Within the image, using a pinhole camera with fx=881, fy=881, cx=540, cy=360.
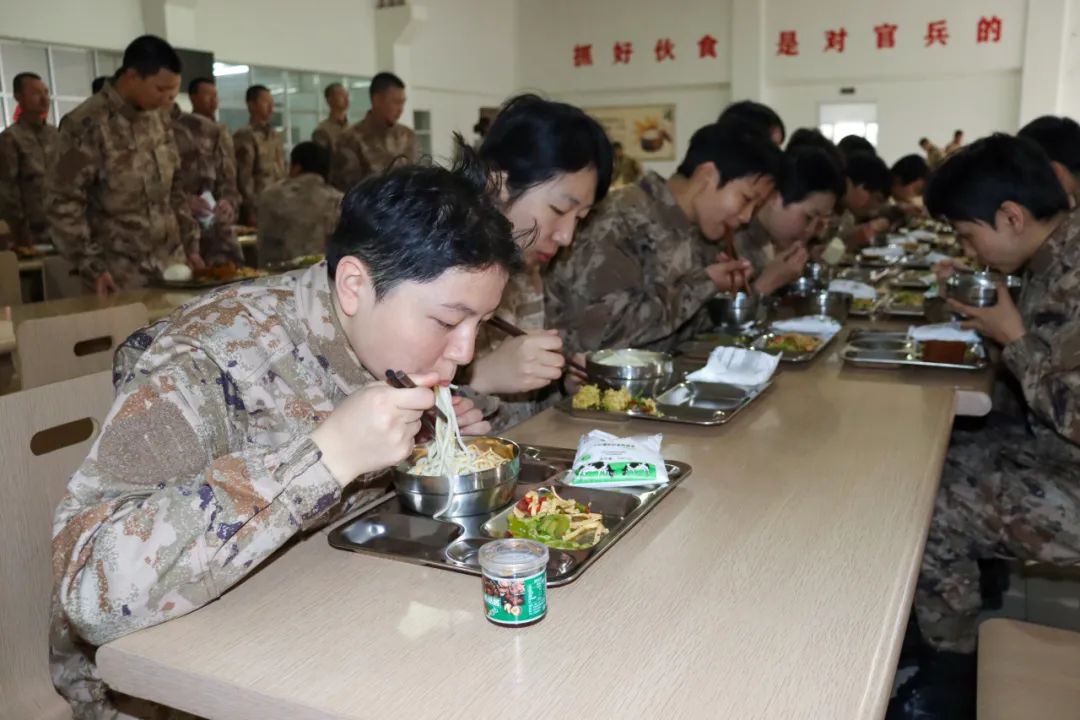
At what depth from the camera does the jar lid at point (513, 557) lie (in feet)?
3.64

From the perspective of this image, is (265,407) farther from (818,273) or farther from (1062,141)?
(1062,141)

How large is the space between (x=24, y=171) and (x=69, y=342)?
5.74 m

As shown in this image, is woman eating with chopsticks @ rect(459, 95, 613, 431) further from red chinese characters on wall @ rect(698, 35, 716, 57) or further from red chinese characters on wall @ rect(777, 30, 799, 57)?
red chinese characters on wall @ rect(698, 35, 716, 57)

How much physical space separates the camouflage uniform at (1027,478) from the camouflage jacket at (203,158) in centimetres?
520

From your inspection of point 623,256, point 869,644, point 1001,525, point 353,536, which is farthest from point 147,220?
point 869,644

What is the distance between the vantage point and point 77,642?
5.11 feet

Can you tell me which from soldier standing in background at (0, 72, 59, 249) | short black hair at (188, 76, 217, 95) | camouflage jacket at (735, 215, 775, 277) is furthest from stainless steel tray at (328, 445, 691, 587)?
short black hair at (188, 76, 217, 95)

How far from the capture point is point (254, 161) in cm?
862

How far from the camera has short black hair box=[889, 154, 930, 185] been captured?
767 cm

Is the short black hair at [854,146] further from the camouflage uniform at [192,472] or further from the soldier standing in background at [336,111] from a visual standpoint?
the camouflage uniform at [192,472]

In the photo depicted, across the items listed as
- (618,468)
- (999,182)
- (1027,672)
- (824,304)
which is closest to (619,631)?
(618,468)

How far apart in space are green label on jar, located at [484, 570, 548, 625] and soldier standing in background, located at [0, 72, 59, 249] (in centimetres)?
710

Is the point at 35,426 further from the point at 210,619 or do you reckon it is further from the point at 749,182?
the point at 749,182

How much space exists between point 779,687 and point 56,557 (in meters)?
0.95
